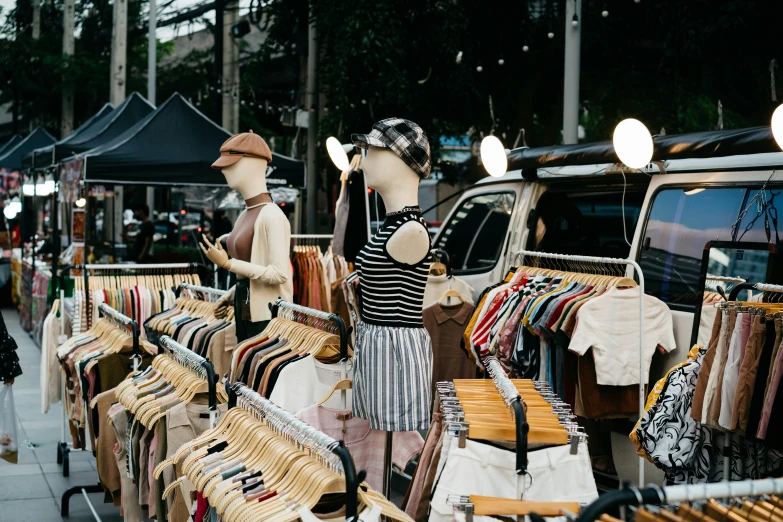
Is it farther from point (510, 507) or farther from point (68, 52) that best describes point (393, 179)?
point (68, 52)

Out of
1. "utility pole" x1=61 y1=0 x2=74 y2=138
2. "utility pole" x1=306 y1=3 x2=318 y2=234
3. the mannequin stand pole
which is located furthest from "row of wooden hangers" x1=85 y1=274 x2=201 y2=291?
"utility pole" x1=61 y1=0 x2=74 y2=138

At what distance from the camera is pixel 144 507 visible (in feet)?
14.5

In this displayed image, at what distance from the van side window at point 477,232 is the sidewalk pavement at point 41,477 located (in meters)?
3.26

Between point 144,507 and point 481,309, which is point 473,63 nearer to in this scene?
point 481,309

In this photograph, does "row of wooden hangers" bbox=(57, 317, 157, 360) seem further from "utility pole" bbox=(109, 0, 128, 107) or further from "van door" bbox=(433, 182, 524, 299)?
"utility pole" bbox=(109, 0, 128, 107)

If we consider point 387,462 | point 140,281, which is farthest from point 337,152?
point 387,462

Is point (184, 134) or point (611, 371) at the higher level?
point (184, 134)

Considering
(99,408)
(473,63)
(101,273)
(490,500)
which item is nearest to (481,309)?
(99,408)

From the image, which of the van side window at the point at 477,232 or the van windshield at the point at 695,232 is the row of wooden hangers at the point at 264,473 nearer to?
the van windshield at the point at 695,232

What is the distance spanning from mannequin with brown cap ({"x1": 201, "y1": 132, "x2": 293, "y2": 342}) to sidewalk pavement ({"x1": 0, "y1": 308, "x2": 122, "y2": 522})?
1491 millimetres

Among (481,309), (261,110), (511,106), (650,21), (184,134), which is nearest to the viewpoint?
(481,309)

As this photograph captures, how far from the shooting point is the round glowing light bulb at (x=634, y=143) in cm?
513

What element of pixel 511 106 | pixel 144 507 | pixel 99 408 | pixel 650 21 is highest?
pixel 650 21

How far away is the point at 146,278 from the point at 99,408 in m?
3.53
